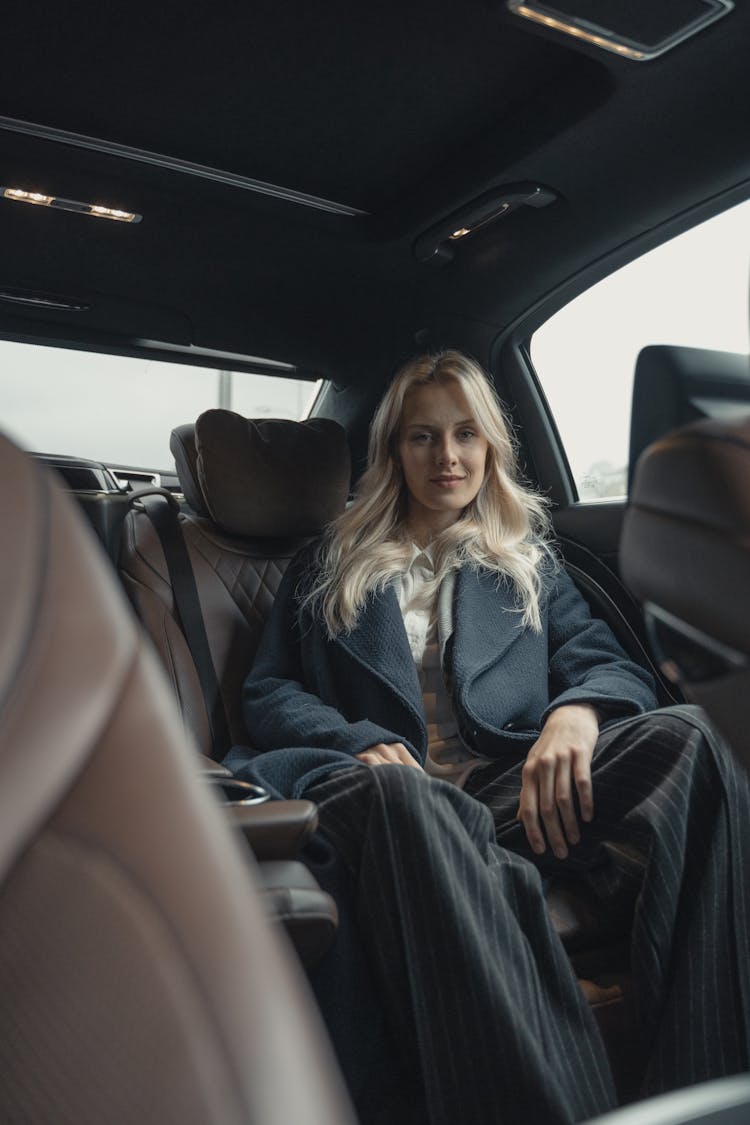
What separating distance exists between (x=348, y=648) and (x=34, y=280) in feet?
3.30

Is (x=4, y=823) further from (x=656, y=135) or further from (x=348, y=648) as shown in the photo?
(x=656, y=135)

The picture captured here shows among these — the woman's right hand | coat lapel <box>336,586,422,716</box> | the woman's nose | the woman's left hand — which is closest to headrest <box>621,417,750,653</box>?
the woman's left hand

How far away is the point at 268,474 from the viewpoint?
6.63 ft

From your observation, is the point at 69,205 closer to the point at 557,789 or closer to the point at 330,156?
the point at 330,156

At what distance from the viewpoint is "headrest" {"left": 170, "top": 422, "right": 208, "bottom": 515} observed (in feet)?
6.63

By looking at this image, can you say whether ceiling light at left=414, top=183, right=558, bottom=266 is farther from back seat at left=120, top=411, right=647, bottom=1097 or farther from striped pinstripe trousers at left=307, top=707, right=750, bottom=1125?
striped pinstripe trousers at left=307, top=707, right=750, bottom=1125

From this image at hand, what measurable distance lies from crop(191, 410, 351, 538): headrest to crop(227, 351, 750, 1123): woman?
9 cm

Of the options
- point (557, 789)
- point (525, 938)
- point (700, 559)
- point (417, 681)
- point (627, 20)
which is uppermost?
point (627, 20)

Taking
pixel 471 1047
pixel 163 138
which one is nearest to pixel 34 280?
pixel 163 138

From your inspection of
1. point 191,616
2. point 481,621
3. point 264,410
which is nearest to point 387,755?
point 481,621

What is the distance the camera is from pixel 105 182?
1.85 meters

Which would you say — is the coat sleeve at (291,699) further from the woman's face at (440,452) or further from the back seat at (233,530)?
the woman's face at (440,452)

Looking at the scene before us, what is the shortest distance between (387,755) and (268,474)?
0.69 meters

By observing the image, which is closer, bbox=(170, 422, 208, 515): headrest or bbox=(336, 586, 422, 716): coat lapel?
bbox=(336, 586, 422, 716): coat lapel
